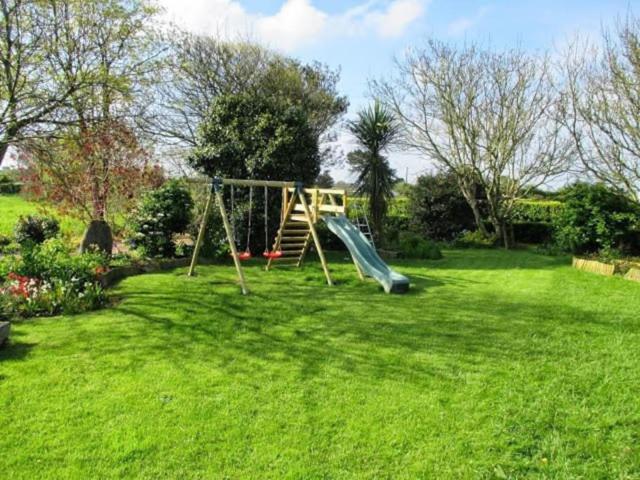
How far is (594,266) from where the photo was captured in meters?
10.1

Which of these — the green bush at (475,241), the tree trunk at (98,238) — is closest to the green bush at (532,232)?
the green bush at (475,241)

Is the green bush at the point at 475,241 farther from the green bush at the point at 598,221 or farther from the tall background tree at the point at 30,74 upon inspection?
the tall background tree at the point at 30,74

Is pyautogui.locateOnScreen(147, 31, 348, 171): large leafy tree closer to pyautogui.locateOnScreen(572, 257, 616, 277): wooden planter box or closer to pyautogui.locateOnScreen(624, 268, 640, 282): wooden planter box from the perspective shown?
pyautogui.locateOnScreen(572, 257, 616, 277): wooden planter box

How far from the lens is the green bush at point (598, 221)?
1092 centimetres

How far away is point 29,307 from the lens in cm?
606

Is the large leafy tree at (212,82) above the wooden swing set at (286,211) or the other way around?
above

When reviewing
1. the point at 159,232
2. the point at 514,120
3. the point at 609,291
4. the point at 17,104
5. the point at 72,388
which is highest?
the point at 514,120

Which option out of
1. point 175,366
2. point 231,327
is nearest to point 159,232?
point 231,327

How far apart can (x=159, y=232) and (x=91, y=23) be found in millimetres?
4087

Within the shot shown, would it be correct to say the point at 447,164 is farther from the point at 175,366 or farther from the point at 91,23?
the point at 175,366

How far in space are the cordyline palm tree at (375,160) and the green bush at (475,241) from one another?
11.4 feet

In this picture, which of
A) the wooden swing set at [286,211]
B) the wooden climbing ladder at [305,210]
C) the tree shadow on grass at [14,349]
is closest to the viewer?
the tree shadow on grass at [14,349]

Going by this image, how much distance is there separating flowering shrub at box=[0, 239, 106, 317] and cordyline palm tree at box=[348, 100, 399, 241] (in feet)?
24.2

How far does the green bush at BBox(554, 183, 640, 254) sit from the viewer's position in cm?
1092
